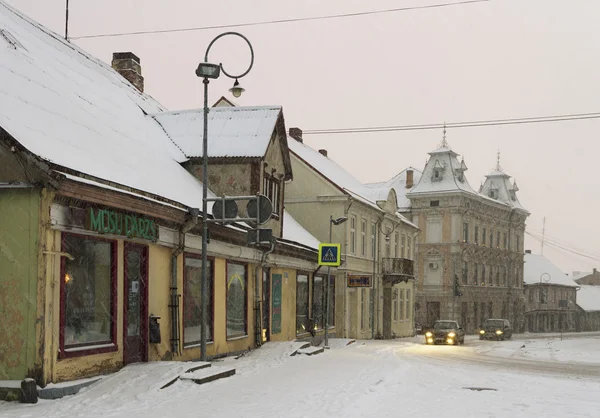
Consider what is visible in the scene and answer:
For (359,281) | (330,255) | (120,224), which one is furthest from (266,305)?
(359,281)

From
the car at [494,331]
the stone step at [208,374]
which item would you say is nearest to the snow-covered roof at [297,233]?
the stone step at [208,374]

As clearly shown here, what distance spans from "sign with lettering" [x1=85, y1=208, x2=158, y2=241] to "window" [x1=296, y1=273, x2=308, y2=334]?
11.9 m

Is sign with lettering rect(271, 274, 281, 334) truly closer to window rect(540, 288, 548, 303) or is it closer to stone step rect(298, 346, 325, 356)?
stone step rect(298, 346, 325, 356)

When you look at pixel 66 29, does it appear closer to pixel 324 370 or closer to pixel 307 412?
pixel 324 370

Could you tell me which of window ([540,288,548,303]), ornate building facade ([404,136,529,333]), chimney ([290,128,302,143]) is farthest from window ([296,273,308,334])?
window ([540,288,548,303])

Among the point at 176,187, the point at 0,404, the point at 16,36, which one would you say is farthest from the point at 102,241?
the point at 16,36

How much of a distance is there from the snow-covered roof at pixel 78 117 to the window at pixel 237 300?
231cm

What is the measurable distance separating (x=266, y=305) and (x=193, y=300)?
5.55 m

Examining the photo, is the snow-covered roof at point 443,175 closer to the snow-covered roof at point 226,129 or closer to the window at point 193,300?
the snow-covered roof at point 226,129

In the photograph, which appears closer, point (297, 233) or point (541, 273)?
point (297, 233)

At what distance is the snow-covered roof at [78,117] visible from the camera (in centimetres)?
Result: 1380

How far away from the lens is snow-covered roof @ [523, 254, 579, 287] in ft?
289

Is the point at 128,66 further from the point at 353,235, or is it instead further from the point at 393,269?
the point at 393,269

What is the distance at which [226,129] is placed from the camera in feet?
74.4
